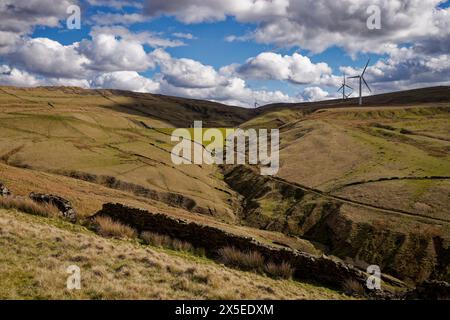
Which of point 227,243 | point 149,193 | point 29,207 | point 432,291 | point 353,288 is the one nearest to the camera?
point 432,291

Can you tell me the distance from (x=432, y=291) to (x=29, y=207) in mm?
24718

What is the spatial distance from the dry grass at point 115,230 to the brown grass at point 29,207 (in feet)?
12.5

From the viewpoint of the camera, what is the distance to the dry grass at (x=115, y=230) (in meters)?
26.5

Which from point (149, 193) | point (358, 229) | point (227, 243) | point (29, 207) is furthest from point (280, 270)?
point (149, 193)

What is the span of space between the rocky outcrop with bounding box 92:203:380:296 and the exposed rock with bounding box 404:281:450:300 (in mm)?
2868

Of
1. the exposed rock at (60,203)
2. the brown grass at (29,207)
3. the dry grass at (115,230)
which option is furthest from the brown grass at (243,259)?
the brown grass at (29,207)

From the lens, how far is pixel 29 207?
29.5 meters

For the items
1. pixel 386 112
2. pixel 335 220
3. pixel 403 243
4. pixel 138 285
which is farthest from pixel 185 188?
pixel 386 112

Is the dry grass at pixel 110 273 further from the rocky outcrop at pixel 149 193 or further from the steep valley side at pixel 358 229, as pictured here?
the rocky outcrop at pixel 149 193

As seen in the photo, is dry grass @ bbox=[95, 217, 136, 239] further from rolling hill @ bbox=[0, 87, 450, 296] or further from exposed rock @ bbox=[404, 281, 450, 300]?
exposed rock @ bbox=[404, 281, 450, 300]

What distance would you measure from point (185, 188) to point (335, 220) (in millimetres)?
36748

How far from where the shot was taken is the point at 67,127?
147500 millimetres

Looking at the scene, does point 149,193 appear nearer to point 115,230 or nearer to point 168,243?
point 115,230

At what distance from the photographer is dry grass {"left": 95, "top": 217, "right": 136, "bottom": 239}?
26.5m
